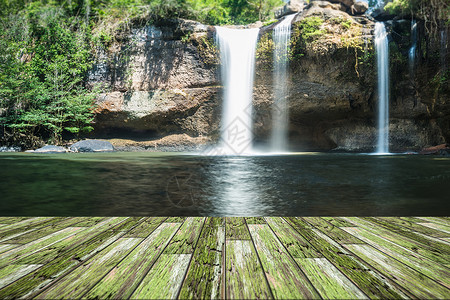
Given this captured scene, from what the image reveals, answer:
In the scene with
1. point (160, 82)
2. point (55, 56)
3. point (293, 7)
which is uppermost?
point (293, 7)

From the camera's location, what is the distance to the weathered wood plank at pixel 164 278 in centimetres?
102

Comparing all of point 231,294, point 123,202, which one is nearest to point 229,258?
point 231,294

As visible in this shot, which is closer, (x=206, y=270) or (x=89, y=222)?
(x=206, y=270)

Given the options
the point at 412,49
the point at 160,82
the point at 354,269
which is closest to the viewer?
the point at 354,269

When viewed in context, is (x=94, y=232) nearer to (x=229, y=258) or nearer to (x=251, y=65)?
(x=229, y=258)

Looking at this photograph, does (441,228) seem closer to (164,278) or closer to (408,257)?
(408,257)

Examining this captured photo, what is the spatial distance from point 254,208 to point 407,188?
2641 millimetres

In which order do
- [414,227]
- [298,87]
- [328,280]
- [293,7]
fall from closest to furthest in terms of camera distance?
[328,280] < [414,227] < [298,87] < [293,7]

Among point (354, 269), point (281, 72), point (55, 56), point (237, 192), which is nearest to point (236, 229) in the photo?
point (354, 269)

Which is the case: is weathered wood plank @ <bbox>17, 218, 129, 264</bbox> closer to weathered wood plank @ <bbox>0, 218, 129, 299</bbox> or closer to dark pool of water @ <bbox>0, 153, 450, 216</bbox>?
weathered wood plank @ <bbox>0, 218, 129, 299</bbox>

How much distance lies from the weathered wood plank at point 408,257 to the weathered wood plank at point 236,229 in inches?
26.0

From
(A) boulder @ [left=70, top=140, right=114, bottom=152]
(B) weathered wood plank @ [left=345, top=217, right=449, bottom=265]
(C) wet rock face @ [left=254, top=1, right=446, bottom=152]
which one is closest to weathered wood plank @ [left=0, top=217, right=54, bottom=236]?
(B) weathered wood plank @ [left=345, top=217, right=449, bottom=265]

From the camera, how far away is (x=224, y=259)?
1344 millimetres

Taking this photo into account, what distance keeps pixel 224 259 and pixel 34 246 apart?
3.34ft
